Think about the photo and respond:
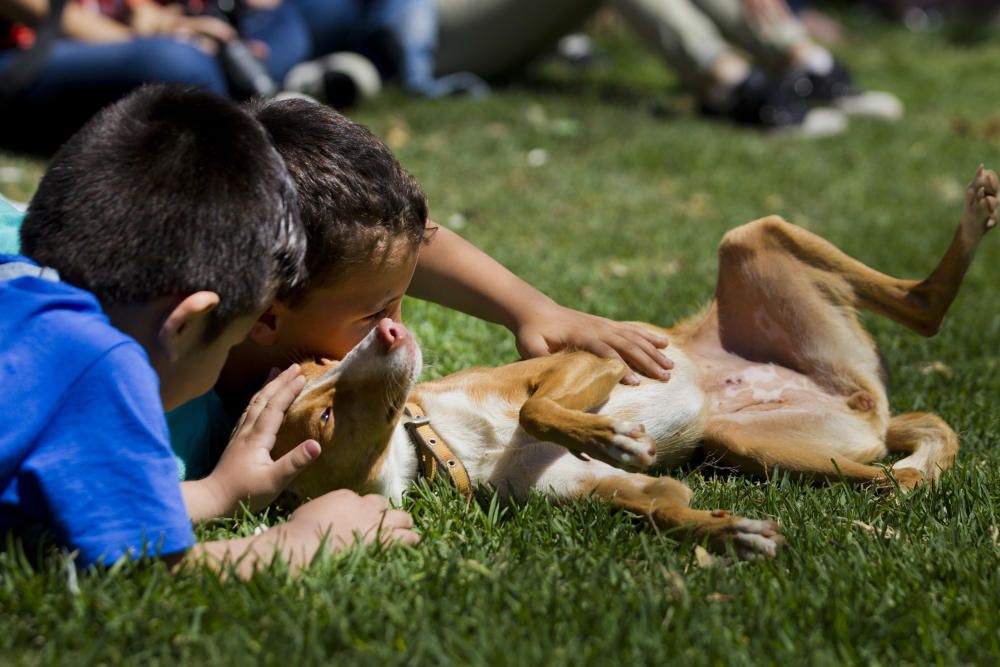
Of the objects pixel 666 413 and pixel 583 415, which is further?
pixel 666 413

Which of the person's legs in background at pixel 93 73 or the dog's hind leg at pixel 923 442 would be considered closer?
the dog's hind leg at pixel 923 442

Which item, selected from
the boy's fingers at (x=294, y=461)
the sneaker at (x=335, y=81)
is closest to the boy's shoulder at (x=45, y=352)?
the boy's fingers at (x=294, y=461)

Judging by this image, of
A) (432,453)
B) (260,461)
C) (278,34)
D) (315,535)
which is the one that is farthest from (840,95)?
(315,535)

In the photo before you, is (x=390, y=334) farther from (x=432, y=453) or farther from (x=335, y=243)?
(x=432, y=453)

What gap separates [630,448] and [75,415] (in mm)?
1199

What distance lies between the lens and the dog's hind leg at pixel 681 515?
8.41 ft

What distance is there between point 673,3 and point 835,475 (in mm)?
7055

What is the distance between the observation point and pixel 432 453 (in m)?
3.04

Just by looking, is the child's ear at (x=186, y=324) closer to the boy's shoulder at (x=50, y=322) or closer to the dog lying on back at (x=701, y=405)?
the boy's shoulder at (x=50, y=322)

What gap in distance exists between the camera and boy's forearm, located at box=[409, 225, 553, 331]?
3.48 metres

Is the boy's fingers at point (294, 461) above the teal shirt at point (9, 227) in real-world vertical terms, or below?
below

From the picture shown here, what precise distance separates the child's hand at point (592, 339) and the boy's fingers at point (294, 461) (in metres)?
0.95

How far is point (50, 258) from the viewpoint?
225 cm

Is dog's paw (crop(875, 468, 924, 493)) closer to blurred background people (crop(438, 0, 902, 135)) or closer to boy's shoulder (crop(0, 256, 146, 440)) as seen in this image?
boy's shoulder (crop(0, 256, 146, 440))
